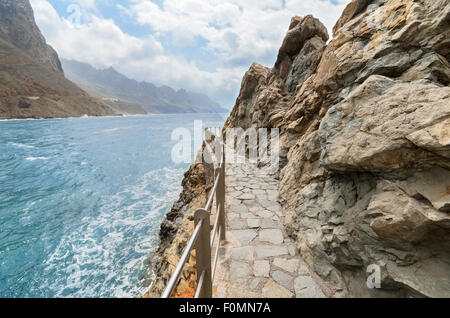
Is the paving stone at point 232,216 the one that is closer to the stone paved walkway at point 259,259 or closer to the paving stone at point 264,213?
the stone paved walkway at point 259,259

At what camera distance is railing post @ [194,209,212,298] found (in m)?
2.16

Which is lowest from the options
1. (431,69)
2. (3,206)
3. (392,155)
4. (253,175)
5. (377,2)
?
(3,206)

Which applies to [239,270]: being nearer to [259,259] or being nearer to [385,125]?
[259,259]

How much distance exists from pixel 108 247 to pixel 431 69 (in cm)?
1329

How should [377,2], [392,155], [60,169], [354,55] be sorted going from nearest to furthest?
[392,155], [354,55], [377,2], [60,169]

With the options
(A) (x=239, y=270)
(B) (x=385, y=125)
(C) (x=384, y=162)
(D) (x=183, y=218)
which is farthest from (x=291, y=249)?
(D) (x=183, y=218)

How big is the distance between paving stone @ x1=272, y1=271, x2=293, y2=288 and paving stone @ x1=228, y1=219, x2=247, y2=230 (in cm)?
149

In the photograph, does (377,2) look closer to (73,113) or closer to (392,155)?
(392,155)

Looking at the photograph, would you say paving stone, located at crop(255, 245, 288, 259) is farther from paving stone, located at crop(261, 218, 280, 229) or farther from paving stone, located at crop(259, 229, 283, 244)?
paving stone, located at crop(261, 218, 280, 229)

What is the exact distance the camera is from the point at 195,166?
35.3ft

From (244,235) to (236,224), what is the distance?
49 cm

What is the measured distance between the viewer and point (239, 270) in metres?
3.54

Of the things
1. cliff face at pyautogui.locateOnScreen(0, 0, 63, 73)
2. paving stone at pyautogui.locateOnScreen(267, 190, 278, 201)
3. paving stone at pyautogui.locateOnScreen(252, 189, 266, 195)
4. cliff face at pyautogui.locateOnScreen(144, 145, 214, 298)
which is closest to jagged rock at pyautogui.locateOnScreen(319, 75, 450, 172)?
paving stone at pyautogui.locateOnScreen(267, 190, 278, 201)
